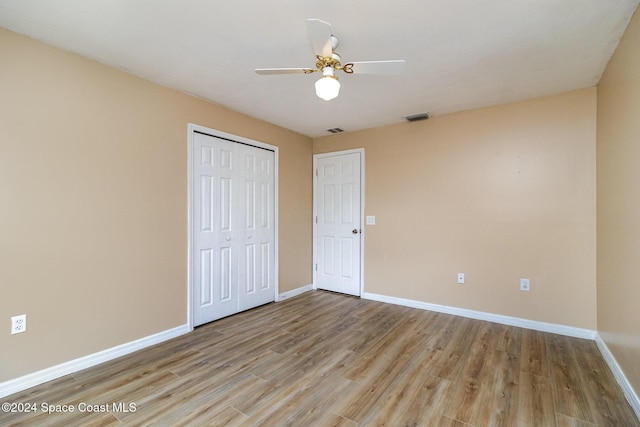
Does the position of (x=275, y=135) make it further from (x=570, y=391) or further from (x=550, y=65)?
(x=570, y=391)

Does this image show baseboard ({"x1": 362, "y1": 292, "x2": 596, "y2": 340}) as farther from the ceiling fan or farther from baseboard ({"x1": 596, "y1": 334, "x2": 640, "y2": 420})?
the ceiling fan

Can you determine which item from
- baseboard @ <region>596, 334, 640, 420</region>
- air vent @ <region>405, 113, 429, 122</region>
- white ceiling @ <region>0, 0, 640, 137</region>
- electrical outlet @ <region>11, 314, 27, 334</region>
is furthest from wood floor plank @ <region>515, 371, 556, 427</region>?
electrical outlet @ <region>11, 314, 27, 334</region>

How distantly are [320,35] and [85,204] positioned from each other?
2.17 m

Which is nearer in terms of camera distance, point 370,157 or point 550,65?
point 550,65

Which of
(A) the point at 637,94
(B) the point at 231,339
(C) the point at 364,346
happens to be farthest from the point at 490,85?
(B) the point at 231,339

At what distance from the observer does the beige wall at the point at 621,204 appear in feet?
5.82

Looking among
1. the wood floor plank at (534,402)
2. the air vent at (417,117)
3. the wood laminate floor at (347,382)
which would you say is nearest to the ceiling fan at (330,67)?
the air vent at (417,117)

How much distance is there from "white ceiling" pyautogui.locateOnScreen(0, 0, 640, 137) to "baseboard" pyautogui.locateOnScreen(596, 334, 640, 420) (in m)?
2.35

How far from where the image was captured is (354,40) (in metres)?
2.01

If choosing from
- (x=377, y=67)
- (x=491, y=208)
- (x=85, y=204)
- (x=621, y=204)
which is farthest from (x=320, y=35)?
(x=491, y=208)

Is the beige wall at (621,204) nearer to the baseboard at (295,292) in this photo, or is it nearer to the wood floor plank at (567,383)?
the wood floor plank at (567,383)

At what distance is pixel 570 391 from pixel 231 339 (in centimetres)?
273

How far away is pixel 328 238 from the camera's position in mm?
4520

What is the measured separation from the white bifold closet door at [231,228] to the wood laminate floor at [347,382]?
0.43m
